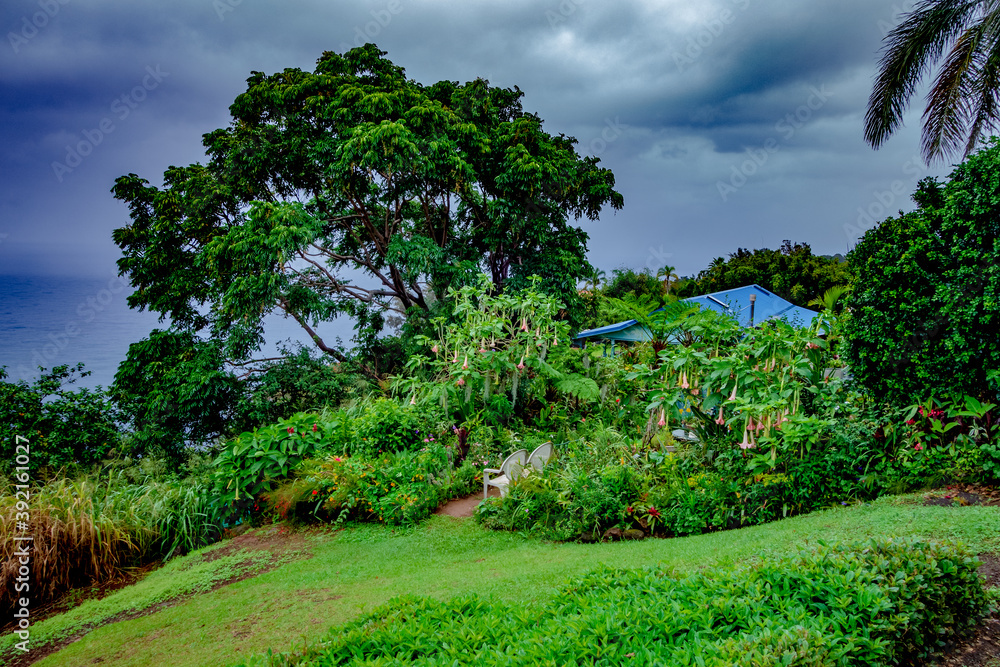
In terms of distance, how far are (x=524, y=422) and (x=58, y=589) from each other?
20.8 feet

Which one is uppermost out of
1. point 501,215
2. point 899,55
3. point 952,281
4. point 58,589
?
point 899,55

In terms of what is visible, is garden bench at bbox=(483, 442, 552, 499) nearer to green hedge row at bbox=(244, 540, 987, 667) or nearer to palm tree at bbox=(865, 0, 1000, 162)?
green hedge row at bbox=(244, 540, 987, 667)

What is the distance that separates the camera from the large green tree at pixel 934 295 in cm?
478

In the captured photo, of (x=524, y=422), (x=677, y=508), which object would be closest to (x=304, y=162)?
(x=524, y=422)

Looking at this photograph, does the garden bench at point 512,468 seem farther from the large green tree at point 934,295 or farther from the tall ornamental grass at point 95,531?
the large green tree at point 934,295

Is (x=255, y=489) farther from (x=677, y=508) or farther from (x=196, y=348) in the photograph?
(x=196, y=348)

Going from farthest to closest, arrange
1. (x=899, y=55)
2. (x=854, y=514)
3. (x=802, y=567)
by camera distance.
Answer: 1. (x=899, y=55)
2. (x=854, y=514)
3. (x=802, y=567)

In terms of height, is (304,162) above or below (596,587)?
above

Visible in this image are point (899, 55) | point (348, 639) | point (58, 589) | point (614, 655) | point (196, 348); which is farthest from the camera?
point (196, 348)

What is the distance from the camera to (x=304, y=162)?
13.5m

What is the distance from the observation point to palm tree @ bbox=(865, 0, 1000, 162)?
9309mm

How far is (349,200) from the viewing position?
44.0 feet

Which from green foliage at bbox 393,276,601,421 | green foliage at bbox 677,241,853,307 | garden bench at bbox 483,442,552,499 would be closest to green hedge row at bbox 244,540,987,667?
garden bench at bbox 483,442,552,499

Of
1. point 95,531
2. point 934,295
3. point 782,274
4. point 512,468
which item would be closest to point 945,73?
point 934,295
